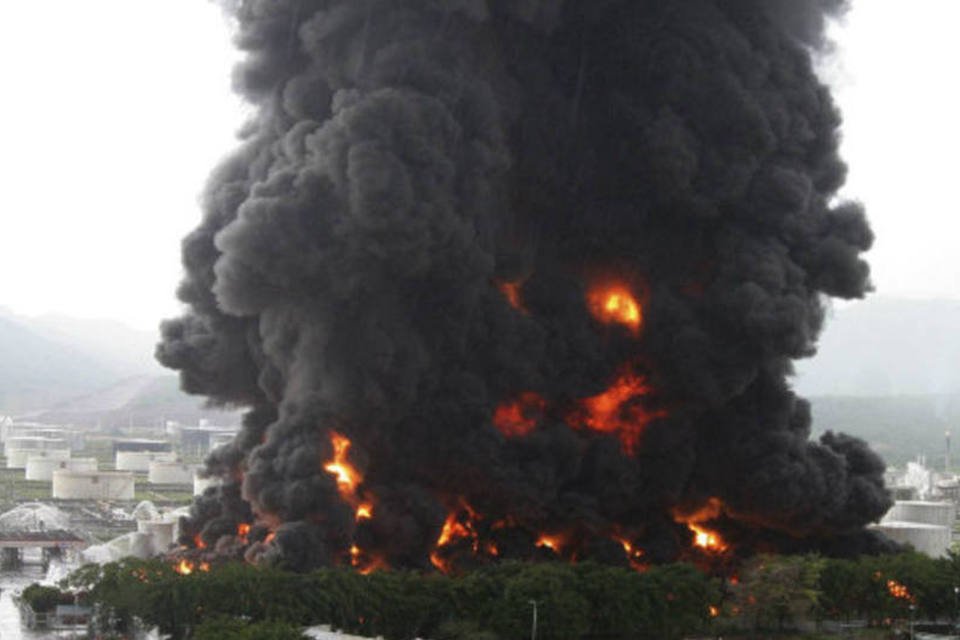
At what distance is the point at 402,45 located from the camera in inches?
2068

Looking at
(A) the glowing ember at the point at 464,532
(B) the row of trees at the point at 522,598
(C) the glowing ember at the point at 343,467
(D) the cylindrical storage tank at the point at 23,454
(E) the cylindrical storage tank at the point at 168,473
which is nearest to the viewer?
(B) the row of trees at the point at 522,598

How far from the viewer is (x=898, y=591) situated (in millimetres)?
50156

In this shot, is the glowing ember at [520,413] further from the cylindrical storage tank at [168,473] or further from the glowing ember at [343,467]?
the cylindrical storage tank at [168,473]

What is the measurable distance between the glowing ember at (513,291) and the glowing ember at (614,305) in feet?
10.1

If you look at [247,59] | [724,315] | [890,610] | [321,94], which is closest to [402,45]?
[321,94]

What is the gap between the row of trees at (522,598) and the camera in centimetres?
4422

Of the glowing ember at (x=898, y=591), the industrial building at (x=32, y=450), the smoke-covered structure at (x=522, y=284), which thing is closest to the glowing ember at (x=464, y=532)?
the smoke-covered structure at (x=522, y=284)

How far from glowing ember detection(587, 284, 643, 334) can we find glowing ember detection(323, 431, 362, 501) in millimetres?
13093

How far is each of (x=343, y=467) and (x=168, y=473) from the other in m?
76.5

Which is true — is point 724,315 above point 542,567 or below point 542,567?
above

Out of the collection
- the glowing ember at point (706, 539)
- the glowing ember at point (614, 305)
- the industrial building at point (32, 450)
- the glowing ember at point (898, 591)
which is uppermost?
the glowing ember at point (614, 305)

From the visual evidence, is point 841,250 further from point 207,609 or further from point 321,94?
point 207,609

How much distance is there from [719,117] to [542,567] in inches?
761

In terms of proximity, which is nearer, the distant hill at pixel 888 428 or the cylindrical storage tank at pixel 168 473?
the cylindrical storage tank at pixel 168 473
